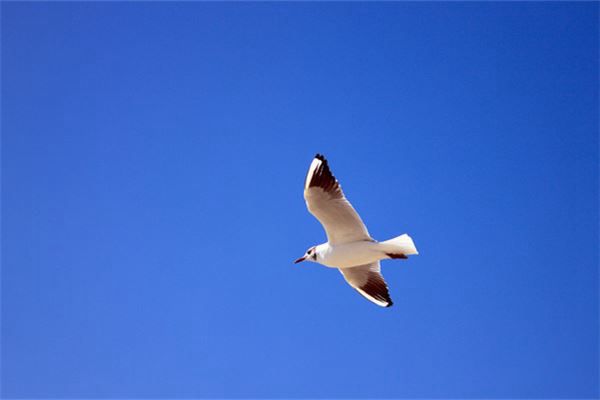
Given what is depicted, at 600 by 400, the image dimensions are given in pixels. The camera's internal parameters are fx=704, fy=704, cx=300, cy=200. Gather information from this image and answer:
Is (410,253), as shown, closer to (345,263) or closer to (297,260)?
(345,263)

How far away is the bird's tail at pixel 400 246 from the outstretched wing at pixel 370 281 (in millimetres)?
1026

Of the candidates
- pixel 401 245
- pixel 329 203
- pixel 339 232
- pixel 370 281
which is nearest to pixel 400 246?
pixel 401 245

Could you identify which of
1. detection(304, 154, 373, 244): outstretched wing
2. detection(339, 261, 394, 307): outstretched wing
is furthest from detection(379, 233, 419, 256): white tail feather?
detection(339, 261, 394, 307): outstretched wing

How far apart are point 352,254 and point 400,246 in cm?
65

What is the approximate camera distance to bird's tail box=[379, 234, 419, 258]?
7652 mm

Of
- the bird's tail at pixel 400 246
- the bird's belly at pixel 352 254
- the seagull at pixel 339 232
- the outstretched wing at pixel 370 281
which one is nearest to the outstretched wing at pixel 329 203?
the seagull at pixel 339 232

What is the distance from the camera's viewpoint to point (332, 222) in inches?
315

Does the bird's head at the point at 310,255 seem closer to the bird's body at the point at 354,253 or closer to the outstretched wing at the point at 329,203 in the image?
the bird's body at the point at 354,253

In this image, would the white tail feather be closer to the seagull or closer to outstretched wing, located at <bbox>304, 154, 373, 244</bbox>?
the seagull

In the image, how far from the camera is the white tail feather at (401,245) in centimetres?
765

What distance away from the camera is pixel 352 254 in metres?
8.09

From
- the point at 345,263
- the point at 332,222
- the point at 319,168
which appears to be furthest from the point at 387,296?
the point at 319,168

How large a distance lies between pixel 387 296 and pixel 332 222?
1.43 m

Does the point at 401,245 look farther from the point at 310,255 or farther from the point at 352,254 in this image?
the point at 310,255
